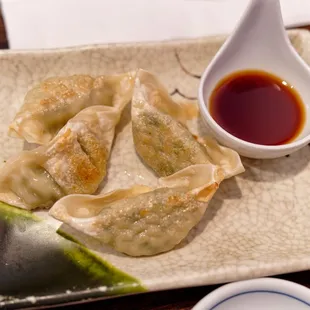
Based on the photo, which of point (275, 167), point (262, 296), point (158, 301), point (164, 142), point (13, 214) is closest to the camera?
point (262, 296)

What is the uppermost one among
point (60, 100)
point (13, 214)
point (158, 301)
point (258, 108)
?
point (60, 100)

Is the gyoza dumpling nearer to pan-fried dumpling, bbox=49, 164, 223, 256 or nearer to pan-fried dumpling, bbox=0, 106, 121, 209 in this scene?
pan-fried dumpling, bbox=0, 106, 121, 209

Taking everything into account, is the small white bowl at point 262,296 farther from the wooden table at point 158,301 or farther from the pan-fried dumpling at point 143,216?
the pan-fried dumpling at point 143,216

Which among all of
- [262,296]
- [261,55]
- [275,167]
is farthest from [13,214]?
[261,55]

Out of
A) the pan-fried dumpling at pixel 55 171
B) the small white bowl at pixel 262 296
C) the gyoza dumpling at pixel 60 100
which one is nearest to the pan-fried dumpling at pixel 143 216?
the pan-fried dumpling at pixel 55 171

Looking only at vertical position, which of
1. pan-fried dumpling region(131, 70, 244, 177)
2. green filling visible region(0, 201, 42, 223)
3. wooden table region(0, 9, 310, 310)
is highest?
pan-fried dumpling region(131, 70, 244, 177)

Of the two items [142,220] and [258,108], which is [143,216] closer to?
[142,220]

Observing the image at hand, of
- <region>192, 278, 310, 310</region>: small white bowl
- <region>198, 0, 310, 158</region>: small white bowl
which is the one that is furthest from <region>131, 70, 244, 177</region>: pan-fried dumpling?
<region>192, 278, 310, 310</region>: small white bowl
